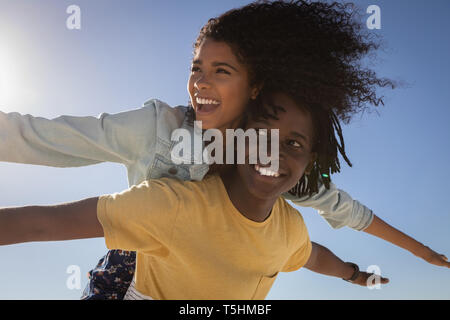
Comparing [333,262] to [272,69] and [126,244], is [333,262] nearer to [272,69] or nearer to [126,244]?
[272,69]

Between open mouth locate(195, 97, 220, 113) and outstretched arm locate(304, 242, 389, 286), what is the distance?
1.25 m

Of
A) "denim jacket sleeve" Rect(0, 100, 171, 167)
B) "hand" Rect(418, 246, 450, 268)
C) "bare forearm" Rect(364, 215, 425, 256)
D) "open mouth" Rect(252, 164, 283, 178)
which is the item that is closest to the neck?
"open mouth" Rect(252, 164, 283, 178)

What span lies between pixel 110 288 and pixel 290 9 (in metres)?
2.00

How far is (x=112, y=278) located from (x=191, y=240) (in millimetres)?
842

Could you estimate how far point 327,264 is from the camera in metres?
3.24

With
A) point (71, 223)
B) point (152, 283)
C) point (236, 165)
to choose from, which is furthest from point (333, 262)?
point (71, 223)

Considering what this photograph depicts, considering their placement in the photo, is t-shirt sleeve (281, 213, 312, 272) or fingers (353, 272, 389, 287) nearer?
t-shirt sleeve (281, 213, 312, 272)

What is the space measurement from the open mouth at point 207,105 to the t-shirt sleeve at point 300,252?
87 cm

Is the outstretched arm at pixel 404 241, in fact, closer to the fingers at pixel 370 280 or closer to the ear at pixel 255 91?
the fingers at pixel 370 280

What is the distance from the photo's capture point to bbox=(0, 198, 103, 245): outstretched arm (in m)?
1.77

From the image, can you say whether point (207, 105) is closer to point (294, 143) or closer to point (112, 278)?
point (294, 143)

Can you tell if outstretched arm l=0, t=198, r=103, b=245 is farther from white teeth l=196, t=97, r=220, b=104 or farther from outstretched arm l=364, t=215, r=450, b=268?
outstretched arm l=364, t=215, r=450, b=268

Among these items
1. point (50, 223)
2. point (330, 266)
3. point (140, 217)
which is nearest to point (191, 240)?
point (140, 217)
